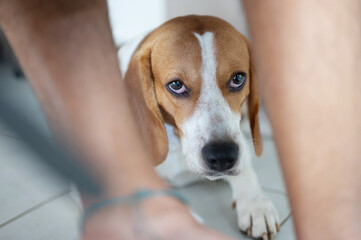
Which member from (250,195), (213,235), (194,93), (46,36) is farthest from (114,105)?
(250,195)

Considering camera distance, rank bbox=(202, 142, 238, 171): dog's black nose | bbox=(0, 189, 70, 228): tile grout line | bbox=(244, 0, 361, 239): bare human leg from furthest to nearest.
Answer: bbox=(0, 189, 70, 228): tile grout line
bbox=(202, 142, 238, 171): dog's black nose
bbox=(244, 0, 361, 239): bare human leg

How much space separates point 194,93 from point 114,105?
19.0 inches

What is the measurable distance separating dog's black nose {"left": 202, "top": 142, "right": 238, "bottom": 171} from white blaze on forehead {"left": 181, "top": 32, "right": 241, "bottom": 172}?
20 mm

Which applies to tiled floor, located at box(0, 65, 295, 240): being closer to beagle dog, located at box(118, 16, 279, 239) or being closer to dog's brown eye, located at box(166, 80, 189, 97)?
beagle dog, located at box(118, 16, 279, 239)

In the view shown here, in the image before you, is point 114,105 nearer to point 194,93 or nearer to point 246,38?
point 194,93

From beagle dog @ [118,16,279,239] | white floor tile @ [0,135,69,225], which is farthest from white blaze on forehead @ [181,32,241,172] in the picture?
white floor tile @ [0,135,69,225]

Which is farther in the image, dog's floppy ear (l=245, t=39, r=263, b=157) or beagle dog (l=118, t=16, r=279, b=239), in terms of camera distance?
dog's floppy ear (l=245, t=39, r=263, b=157)

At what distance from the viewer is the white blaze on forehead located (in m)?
0.99

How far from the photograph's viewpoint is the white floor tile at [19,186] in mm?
1144

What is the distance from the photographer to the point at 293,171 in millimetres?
572

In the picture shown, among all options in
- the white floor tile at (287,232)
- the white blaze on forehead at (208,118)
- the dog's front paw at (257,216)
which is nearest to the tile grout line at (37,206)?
the white blaze on forehead at (208,118)

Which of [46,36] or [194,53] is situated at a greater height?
[46,36]

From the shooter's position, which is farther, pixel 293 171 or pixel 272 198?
pixel 272 198

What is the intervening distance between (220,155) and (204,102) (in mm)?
172
